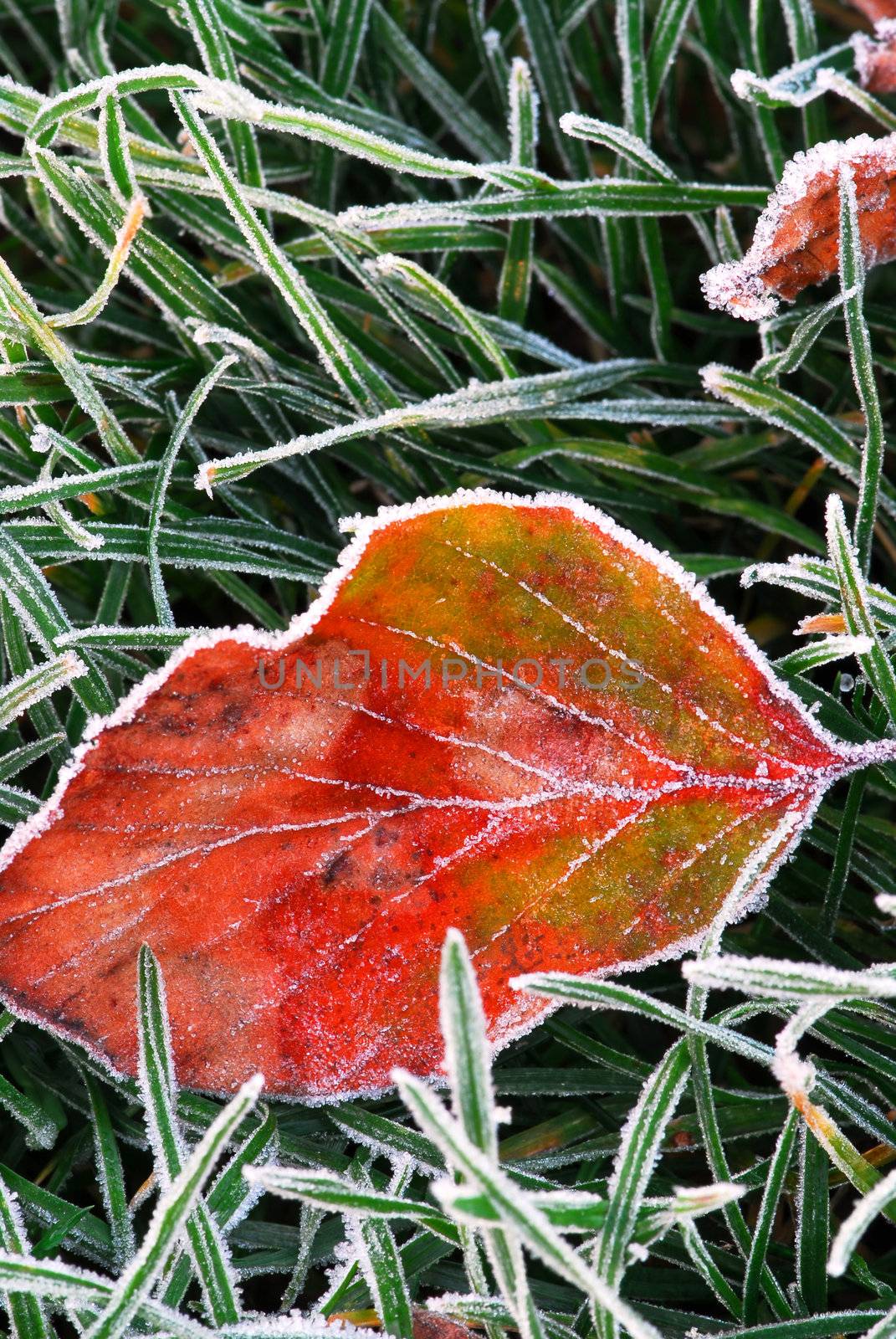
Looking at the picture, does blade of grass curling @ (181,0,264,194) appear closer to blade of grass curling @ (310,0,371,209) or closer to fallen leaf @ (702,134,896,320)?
blade of grass curling @ (310,0,371,209)

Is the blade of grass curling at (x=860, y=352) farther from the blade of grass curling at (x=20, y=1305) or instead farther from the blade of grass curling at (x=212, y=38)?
the blade of grass curling at (x=20, y=1305)

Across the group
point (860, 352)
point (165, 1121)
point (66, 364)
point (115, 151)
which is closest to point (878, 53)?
point (860, 352)

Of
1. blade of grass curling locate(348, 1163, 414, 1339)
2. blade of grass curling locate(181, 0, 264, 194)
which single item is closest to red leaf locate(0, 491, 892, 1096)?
blade of grass curling locate(348, 1163, 414, 1339)

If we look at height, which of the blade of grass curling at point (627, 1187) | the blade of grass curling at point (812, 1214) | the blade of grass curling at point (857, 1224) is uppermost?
the blade of grass curling at point (857, 1224)

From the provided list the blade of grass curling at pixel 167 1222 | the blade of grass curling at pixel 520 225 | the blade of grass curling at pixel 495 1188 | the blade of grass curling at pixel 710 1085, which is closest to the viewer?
the blade of grass curling at pixel 495 1188

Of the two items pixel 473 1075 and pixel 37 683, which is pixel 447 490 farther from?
pixel 473 1075

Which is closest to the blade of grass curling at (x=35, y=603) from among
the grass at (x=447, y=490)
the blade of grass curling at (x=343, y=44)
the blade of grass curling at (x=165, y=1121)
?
the grass at (x=447, y=490)
